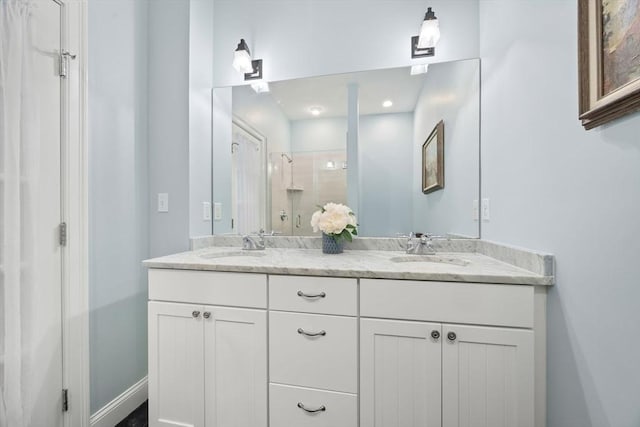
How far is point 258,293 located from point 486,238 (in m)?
1.23

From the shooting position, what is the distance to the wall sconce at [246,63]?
179cm

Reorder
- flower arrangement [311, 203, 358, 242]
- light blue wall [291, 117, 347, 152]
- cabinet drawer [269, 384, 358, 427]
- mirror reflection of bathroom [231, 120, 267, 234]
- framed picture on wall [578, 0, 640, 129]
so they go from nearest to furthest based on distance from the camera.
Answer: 1. framed picture on wall [578, 0, 640, 129]
2. cabinet drawer [269, 384, 358, 427]
3. flower arrangement [311, 203, 358, 242]
4. light blue wall [291, 117, 347, 152]
5. mirror reflection of bathroom [231, 120, 267, 234]

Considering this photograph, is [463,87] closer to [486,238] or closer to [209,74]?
[486,238]

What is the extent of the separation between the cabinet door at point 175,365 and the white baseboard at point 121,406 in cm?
30

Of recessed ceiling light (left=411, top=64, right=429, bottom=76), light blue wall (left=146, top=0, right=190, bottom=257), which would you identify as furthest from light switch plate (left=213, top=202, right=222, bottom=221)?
recessed ceiling light (left=411, top=64, right=429, bottom=76)

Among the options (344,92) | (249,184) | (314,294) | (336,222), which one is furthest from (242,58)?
(314,294)

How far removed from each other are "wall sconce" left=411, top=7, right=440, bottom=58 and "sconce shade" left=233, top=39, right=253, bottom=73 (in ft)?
3.45

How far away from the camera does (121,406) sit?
149 cm

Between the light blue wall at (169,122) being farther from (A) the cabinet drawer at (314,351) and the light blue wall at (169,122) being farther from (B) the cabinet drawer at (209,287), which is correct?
(A) the cabinet drawer at (314,351)

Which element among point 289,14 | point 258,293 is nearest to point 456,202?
point 258,293

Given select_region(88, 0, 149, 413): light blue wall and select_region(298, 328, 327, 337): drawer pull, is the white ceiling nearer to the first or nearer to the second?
select_region(88, 0, 149, 413): light blue wall

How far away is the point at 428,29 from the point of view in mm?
1563

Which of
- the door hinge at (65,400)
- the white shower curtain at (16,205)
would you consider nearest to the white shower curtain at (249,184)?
the white shower curtain at (16,205)

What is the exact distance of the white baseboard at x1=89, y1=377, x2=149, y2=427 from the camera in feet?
4.51
